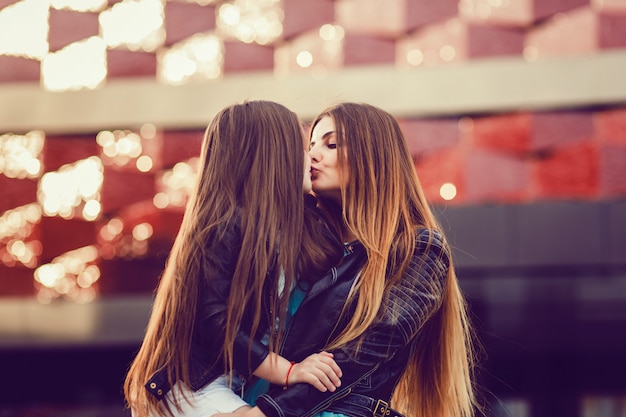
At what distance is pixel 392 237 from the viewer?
9.07 ft

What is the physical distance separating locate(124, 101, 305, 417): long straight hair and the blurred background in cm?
338

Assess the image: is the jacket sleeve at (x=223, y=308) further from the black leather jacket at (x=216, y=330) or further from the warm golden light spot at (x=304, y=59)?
the warm golden light spot at (x=304, y=59)

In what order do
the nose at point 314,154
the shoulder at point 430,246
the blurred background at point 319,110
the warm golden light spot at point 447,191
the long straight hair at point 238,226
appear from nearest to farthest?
the long straight hair at point 238,226 → the shoulder at point 430,246 → the nose at point 314,154 → the blurred background at point 319,110 → the warm golden light spot at point 447,191

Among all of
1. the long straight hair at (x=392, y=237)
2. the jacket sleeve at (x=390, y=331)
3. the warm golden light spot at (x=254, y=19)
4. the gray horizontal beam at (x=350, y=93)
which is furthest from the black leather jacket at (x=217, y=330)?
the warm golden light spot at (x=254, y=19)

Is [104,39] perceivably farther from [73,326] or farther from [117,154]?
[73,326]

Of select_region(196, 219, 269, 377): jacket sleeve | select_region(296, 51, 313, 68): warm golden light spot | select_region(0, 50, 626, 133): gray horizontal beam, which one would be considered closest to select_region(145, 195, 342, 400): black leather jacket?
select_region(196, 219, 269, 377): jacket sleeve

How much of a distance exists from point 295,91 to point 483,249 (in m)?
1.59

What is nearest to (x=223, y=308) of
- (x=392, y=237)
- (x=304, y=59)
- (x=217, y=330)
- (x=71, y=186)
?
(x=217, y=330)

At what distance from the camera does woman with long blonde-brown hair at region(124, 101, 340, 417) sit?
2600 millimetres

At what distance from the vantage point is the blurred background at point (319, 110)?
605 cm

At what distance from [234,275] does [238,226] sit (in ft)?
0.50

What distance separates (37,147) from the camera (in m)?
6.52

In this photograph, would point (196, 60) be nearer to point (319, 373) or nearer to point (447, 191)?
point (447, 191)

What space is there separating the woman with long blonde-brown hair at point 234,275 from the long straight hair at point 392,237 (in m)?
0.13
